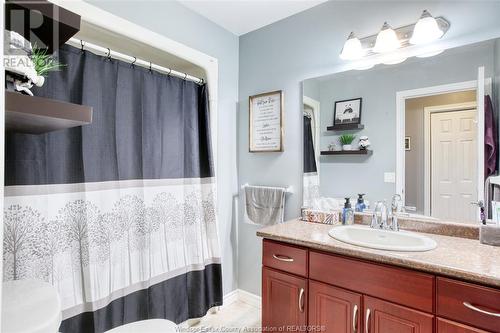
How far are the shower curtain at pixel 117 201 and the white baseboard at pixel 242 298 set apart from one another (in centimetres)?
27

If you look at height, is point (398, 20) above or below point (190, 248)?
above

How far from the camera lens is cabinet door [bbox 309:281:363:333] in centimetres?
134

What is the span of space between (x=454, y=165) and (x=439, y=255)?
62cm

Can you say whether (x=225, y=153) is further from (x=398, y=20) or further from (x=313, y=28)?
(x=398, y=20)

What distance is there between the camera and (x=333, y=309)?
4.64 ft

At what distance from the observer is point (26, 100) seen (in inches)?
26.8

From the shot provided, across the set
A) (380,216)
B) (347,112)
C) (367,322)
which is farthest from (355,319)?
(347,112)

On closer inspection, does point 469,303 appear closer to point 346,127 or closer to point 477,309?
point 477,309

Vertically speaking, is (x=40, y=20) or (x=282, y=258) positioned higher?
(x=40, y=20)

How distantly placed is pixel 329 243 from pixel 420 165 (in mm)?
803

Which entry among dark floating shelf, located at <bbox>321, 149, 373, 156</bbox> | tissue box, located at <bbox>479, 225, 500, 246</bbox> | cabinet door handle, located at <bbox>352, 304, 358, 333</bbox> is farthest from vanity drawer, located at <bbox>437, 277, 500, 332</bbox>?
dark floating shelf, located at <bbox>321, 149, 373, 156</bbox>

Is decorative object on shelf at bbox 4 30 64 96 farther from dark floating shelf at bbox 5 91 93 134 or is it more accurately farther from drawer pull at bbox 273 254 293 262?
drawer pull at bbox 273 254 293 262

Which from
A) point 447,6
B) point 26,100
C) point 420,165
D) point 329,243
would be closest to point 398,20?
point 447,6

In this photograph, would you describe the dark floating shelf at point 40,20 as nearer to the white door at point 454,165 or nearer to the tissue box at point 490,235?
the white door at point 454,165
